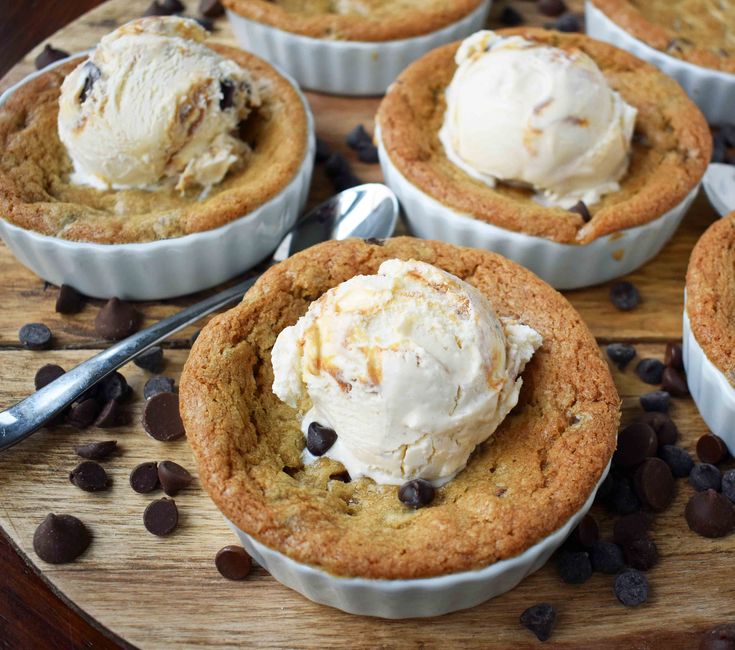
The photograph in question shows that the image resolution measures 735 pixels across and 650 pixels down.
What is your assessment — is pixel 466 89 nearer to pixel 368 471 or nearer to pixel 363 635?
pixel 368 471

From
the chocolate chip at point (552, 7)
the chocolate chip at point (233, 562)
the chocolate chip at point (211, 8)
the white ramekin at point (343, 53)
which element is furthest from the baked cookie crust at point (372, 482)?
the chocolate chip at point (552, 7)

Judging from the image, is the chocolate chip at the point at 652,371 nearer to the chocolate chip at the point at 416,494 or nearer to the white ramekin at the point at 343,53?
the chocolate chip at the point at 416,494

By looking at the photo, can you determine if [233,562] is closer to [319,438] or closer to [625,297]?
[319,438]

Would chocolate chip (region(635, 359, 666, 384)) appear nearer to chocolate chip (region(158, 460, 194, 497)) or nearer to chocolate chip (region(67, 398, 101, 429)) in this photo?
chocolate chip (region(158, 460, 194, 497))

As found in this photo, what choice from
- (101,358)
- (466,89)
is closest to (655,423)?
(466,89)

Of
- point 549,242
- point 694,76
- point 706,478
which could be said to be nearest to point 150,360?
point 549,242
